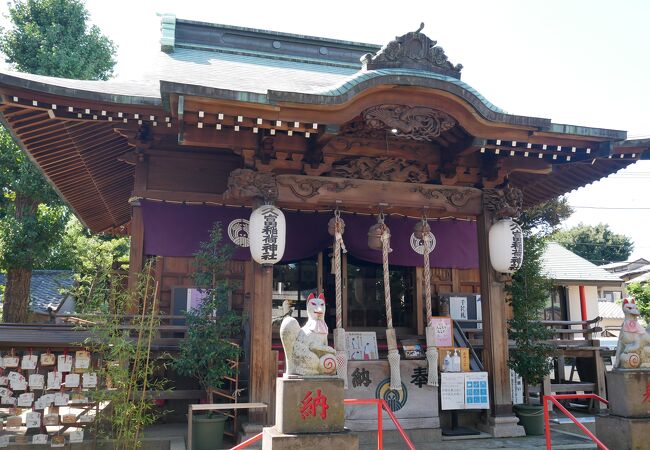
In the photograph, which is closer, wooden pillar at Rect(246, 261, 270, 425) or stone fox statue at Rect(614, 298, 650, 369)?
stone fox statue at Rect(614, 298, 650, 369)

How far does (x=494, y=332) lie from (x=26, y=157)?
12.3 meters

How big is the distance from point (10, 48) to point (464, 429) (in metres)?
15.6

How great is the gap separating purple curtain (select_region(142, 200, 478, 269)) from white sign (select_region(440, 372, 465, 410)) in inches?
106

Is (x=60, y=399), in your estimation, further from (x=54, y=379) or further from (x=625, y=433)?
(x=625, y=433)

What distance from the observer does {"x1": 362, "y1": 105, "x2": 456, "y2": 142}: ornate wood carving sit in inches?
275

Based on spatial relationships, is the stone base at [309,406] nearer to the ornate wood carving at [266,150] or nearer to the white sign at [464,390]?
the white sign at [464,390]

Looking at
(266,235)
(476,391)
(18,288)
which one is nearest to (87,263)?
(18,288)

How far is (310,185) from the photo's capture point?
24.1ft

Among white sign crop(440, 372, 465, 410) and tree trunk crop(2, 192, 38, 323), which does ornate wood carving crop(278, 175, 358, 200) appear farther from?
tree trunk crop(2, 192, 38, 323)

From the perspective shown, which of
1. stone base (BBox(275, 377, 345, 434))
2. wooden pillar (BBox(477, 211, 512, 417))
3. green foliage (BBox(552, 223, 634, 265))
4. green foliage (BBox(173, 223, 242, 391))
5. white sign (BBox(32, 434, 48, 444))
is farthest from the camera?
green foliage (BBox(552, 223, 634, 265))

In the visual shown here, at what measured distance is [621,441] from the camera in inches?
239

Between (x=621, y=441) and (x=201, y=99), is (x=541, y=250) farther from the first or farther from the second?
(x=201, y=99)

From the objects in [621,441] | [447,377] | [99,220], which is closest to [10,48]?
[99,220]

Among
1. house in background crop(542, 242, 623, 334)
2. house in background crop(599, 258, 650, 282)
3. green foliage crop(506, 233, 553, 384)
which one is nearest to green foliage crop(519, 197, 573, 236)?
house in background crop(542, 242, 623, 334)
